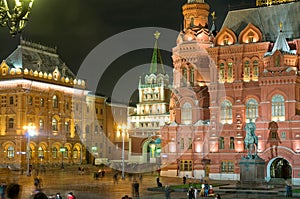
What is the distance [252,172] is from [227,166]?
13084mm

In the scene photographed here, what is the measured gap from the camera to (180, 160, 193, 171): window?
6331 centimetres

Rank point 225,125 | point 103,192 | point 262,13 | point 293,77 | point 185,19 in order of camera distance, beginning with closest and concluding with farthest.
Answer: point 103,192 → point 293,77 → point 225,125 → point 262,13 → point 185,19

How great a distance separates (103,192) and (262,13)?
3336cm

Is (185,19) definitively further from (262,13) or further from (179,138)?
(179,138)

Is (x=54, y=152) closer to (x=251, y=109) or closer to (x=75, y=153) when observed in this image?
(x=75, y=153)

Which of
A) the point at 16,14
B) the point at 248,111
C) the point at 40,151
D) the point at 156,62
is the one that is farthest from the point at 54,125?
the point at 16,14

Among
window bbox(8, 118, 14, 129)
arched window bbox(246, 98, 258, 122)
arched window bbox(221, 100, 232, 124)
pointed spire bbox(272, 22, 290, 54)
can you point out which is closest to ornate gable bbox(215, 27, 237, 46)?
pointed spire bbox(272, 22, 290, 54)

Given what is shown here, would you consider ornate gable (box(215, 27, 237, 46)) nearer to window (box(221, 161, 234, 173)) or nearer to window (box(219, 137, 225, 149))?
window (box(219, 137, 225, 149))

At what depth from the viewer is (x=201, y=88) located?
64812 millimetres

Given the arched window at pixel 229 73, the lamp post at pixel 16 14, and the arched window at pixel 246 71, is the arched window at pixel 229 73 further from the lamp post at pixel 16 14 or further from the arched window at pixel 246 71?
the lamp post at pixel 16 14

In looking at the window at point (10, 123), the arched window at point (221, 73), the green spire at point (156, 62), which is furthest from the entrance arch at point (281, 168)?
the green spire at point (156, 62)

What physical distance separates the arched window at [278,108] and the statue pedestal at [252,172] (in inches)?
408

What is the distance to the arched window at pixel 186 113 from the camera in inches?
2539

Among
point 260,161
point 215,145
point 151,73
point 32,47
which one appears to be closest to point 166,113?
point 151,73
